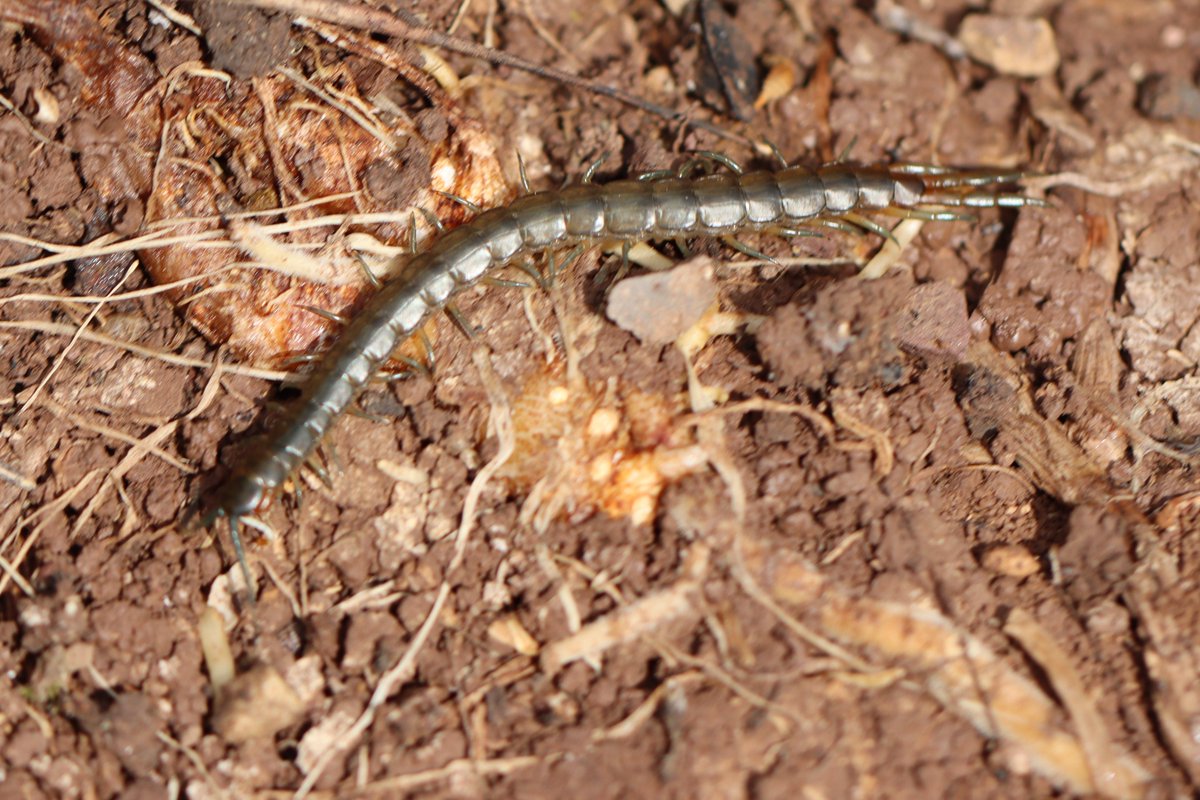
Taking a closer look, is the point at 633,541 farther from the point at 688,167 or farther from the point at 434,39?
the point at 434,39

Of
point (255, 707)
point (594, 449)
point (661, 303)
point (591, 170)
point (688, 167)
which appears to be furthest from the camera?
point (688, 167)

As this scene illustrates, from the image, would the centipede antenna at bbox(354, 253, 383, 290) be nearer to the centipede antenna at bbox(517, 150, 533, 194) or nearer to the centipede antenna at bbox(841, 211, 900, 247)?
the centipede antenna at bbox(517, 150, 533, 194)

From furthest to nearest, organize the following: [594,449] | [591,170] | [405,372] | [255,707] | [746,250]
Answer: [591,170] → [746,250] → [405,372] → [594,449] → [255,707]

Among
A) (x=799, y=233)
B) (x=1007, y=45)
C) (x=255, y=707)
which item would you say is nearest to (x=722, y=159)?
(x=799, y=233)

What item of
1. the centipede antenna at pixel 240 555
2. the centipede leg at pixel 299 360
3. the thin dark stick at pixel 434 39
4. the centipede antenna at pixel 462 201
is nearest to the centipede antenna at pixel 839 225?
the thin dark stick at pixel 434 39

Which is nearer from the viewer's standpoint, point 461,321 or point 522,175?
point 461,321
